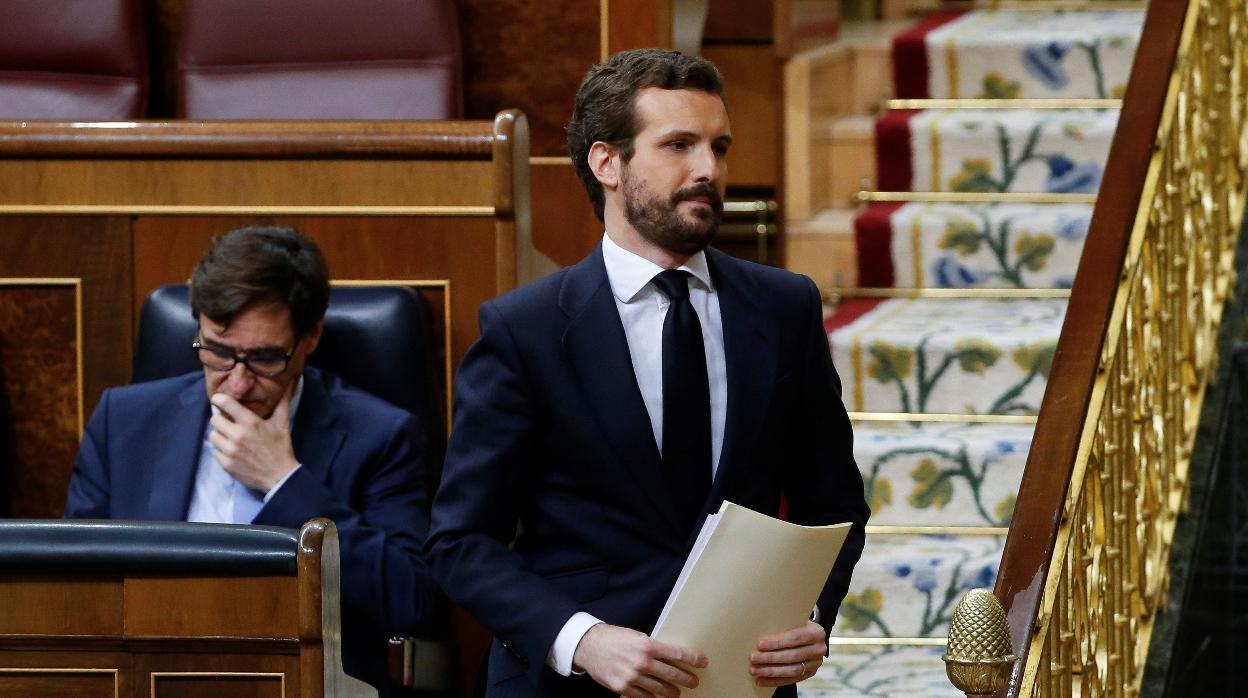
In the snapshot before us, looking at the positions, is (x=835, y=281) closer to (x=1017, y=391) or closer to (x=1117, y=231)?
(x=1017, y=391)

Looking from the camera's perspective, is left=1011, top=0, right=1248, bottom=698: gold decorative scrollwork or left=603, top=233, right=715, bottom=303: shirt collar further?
left=1011, top=0, right=1248, bottom=698: gold decorative scrollwork

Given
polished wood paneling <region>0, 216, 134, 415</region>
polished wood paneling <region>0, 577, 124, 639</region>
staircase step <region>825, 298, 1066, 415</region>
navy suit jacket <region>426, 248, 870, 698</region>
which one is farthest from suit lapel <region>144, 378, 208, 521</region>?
staircase step <region>825, 298, 1066, 415</region>

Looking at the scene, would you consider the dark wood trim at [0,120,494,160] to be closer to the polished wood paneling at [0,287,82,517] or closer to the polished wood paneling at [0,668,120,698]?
the polished wood paneling at [0,287,82,517]

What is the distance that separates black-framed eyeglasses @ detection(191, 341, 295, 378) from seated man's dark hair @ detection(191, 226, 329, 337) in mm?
41

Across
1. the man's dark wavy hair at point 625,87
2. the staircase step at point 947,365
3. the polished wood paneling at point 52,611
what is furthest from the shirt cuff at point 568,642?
the staircase step at point 947,365

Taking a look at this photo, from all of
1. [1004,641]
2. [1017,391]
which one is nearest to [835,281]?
[1017,391]

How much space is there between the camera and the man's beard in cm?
179

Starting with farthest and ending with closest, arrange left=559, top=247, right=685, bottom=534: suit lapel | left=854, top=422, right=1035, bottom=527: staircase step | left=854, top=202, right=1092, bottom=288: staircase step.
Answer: left=854, top=202, right=1092, bottom=288: staircase step < left=854, top=422, right=1035, bottom=527: staircase step < left=559, top=247, right=685, bottom=534: suit lapel

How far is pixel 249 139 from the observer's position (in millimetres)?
2891

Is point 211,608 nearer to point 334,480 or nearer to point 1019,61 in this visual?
point 334,480

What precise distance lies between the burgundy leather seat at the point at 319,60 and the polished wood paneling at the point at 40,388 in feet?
2.20

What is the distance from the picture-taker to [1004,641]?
73.5 inches

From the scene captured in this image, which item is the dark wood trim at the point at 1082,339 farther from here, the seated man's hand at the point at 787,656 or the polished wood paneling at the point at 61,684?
the polished wood paneling at the point at 61,684

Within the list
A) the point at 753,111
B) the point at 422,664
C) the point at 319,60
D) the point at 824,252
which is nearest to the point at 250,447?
the point at 422,664
